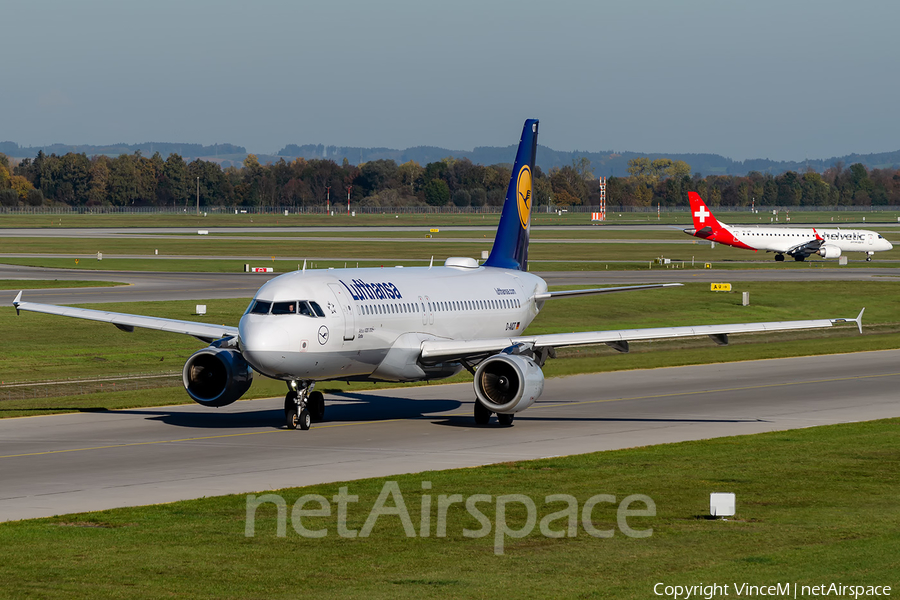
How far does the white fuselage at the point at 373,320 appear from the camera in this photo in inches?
1249

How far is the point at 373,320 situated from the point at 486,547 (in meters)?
15.3

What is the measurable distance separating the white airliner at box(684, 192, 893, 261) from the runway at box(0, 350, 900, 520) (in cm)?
8239

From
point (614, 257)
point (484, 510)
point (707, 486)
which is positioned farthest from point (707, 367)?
point (614, 257)

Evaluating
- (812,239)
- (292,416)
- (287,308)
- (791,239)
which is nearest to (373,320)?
(287,308)

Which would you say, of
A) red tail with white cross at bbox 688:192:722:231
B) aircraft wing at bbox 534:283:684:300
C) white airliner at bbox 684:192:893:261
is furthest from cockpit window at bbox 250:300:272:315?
red tail with white cross at bbox 688:192:722:231

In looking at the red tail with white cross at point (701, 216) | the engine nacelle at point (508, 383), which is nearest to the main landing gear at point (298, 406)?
the engine nacelle at point (508, 383)

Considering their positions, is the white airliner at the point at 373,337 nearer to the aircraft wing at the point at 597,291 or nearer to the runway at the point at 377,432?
the aircraft wing at the point at 597,291

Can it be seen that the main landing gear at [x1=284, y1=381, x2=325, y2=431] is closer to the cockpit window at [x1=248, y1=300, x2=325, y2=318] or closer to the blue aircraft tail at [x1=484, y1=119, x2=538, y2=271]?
the cockpit window at [x1=248, y1=300, x2=325, y2=318]

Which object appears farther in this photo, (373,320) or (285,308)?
(373,320)

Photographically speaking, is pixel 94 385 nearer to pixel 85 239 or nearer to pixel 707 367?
pixel 707 367

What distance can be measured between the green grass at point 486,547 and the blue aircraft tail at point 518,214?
59.6 ft

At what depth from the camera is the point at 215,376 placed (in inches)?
1358

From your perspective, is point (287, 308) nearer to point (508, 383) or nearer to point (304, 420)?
point (304, 420)

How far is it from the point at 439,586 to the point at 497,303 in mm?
24123
